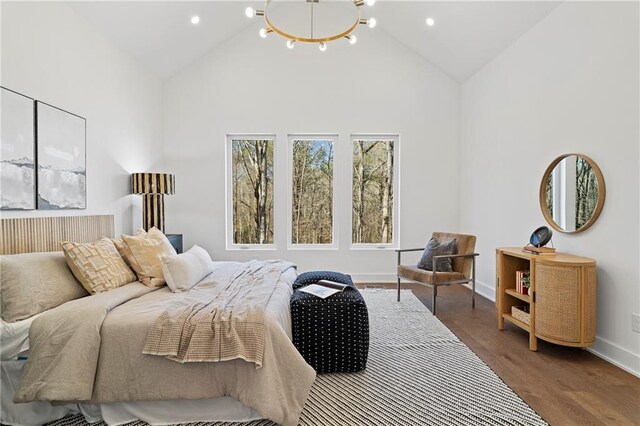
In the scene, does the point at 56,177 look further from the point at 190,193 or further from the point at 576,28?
the point at 576,28

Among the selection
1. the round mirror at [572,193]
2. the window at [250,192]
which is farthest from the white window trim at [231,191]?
the round mirror at [572,193]

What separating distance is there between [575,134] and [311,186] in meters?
3.30

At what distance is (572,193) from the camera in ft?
10.2

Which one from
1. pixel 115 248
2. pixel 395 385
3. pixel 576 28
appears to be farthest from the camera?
pixel 576 28

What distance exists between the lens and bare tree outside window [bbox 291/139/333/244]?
5336 millimetres

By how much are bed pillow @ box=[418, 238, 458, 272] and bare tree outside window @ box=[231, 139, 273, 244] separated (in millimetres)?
2313

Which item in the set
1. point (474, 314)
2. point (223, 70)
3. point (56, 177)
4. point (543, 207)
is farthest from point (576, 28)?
point (56, 177)

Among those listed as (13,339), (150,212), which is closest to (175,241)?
(150,212)

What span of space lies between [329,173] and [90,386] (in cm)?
405

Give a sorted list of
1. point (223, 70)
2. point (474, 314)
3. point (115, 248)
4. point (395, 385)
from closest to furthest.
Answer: point (395, 385)
point (115, 248)
point (474, 314)
point (223, 70)

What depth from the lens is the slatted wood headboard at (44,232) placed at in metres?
2.37

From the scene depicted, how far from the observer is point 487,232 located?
4566 mm

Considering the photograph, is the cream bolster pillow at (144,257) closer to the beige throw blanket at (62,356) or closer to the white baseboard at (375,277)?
the beige throw blanket at (62,356)

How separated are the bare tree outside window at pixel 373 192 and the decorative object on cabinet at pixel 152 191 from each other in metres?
2.64
